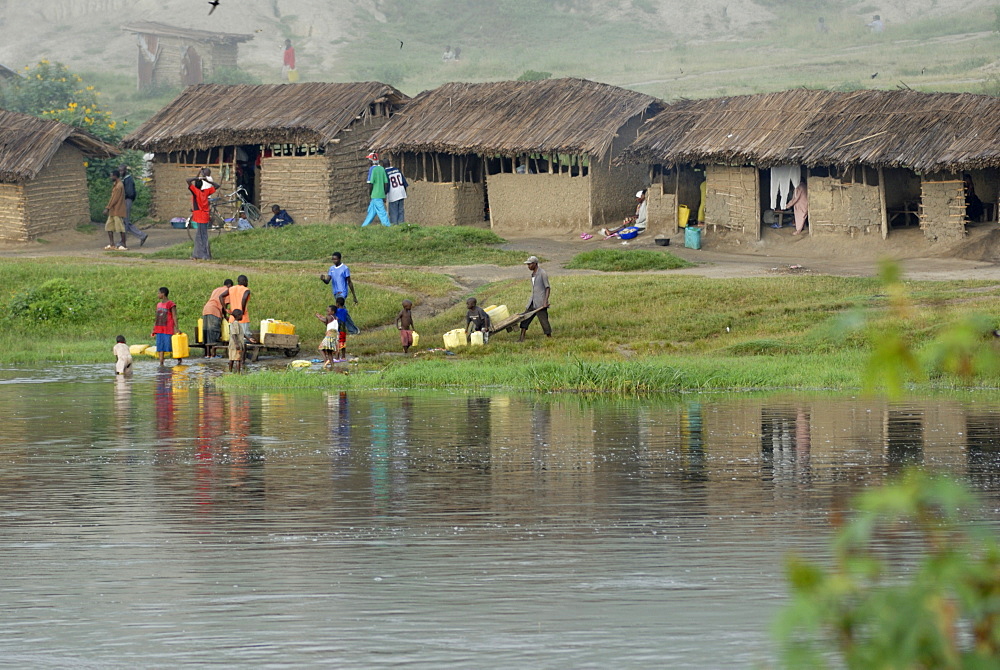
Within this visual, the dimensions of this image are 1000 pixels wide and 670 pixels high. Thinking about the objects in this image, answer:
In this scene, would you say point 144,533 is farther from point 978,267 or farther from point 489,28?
point 489,28

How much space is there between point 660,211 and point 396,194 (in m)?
6.63

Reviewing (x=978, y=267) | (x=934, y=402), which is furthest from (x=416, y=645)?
(x=978, y=267)

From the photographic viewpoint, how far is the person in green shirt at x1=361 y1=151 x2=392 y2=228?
125 ft

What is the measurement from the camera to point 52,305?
2816 cm

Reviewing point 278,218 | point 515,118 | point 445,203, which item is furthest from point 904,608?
point 278,218

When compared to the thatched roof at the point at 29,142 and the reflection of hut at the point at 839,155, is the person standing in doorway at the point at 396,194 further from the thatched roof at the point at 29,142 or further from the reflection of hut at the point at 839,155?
the thatched roof at the point at 29,142

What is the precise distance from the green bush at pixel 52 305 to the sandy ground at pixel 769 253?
17.6ft

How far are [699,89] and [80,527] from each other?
61.7 meters

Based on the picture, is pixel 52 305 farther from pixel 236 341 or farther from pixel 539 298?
pixel 539 298

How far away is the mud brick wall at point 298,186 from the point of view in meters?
39.5

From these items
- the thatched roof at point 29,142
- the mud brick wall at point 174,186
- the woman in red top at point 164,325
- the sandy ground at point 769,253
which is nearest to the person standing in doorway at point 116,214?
the sandy ground at point 769,253

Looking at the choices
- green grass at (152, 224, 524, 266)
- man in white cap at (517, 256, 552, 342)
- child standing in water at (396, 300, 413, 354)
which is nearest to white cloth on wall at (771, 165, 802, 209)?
green grass at (152, 224, 524, 266)

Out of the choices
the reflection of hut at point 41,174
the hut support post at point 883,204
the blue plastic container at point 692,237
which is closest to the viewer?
the hut support post at point 883,204

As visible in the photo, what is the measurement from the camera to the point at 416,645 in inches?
334
